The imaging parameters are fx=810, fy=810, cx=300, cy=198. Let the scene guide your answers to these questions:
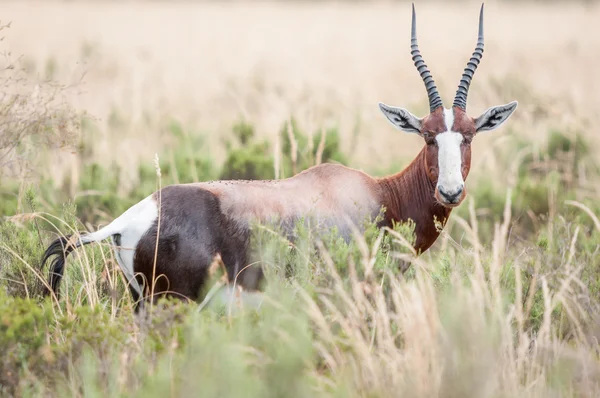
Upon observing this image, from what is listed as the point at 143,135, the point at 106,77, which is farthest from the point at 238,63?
the point at 143,135

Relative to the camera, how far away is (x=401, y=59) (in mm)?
20094

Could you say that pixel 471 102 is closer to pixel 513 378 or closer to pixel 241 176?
pixel 241 176

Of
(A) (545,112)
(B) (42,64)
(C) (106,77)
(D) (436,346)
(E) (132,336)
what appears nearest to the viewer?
(D) (436,346)

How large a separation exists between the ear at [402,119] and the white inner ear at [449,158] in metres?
0.30

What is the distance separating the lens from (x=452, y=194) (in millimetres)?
5707

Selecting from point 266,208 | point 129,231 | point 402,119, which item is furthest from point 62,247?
point 402,119

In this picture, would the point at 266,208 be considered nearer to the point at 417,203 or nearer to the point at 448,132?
the point at 417,203

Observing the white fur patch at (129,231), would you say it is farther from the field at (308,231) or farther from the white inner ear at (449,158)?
the white inner ear at (449,158)

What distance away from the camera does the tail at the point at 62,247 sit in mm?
5156

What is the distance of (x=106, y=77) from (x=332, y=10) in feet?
57.5

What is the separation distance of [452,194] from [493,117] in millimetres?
1079

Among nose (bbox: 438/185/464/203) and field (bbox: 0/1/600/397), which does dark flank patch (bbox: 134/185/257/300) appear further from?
nose (bbox: 438/185/464/203)

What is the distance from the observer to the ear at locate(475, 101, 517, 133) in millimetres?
6320

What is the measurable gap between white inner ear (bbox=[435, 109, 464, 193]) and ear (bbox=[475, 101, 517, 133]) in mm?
355
